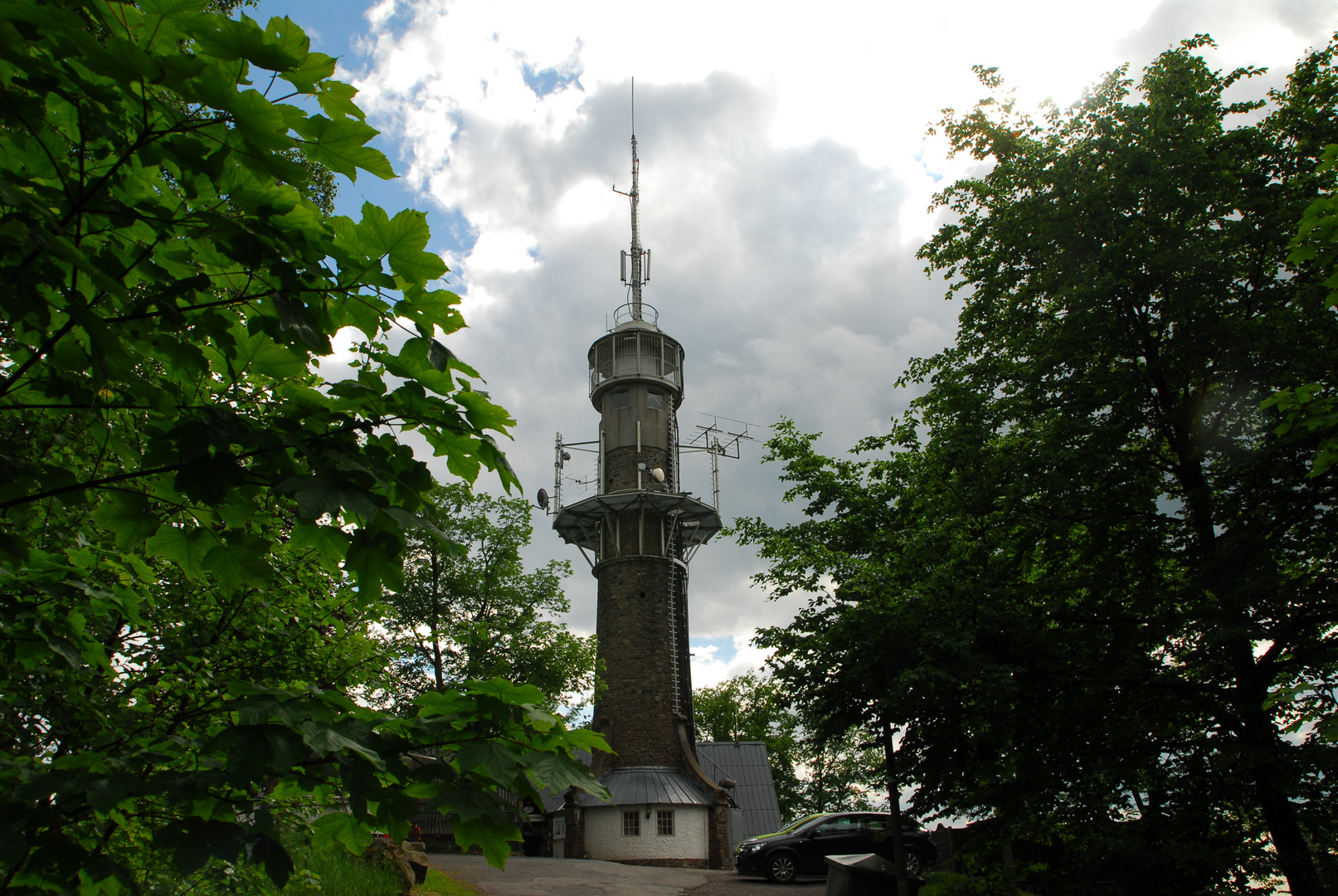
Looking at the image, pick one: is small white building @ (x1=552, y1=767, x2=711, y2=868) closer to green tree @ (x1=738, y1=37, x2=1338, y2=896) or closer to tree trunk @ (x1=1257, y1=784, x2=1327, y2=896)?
→ green tree @ (x1=738, y1=37, x2=1338, y2=896)

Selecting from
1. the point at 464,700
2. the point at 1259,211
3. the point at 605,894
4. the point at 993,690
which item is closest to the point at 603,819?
the point at 605,894

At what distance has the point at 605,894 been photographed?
46.3 ft

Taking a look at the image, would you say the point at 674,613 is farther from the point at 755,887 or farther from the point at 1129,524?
the point at 1129,524

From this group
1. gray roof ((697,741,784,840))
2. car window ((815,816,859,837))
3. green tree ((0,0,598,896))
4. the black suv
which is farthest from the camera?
gray roof ((697,741,784,840))

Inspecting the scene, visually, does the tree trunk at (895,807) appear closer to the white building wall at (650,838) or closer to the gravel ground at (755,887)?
the gravel ground at (755,887)

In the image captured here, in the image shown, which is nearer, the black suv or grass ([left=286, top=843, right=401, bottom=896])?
grass ([left=286, top=843, right=401, bottom=896])

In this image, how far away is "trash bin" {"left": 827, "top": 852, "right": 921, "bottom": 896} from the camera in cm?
1214

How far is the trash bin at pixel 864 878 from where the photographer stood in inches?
478

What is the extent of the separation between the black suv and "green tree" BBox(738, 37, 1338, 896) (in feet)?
24.9

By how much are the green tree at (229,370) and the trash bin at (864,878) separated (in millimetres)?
11531

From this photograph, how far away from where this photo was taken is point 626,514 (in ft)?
93.2

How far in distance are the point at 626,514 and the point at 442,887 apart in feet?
52.9

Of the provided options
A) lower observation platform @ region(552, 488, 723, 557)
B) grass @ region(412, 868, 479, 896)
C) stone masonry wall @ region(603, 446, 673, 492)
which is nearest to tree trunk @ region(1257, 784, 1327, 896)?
grass @ region(412, 868, 479, 896)

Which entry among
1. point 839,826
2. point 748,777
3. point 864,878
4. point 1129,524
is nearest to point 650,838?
point 839,826
